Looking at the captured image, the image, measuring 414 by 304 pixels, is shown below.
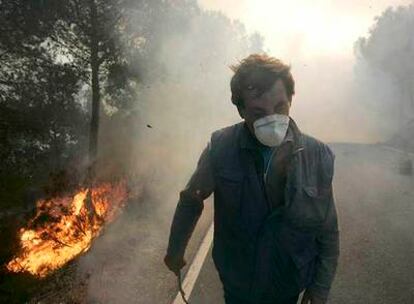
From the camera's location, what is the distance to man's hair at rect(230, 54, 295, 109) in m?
2.66

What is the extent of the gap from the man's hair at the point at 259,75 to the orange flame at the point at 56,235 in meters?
4.23

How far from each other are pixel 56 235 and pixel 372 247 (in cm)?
471

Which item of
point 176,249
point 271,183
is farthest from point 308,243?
point 176,249

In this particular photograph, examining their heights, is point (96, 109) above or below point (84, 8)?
below

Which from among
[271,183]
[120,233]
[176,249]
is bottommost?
[120,233]

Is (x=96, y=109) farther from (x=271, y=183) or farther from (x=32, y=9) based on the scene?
(x=271, y=183)

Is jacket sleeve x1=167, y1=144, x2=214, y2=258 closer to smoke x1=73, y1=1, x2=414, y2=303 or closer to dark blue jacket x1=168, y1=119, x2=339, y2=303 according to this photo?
dark blue jacket x1=168, y1=119, x2=339, y2=303

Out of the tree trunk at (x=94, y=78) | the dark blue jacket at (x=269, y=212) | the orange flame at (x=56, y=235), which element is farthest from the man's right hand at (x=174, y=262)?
the tree trunk at (x=94, y=78)

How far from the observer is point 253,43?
48.5 metres

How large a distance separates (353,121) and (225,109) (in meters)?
24.2

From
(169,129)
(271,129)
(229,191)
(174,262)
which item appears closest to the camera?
(271,129)

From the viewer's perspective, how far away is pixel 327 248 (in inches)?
109

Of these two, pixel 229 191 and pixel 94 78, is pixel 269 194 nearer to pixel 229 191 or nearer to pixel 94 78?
pixel 229 191

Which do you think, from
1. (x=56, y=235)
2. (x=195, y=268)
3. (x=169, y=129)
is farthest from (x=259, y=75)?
(x=169, y=129)
